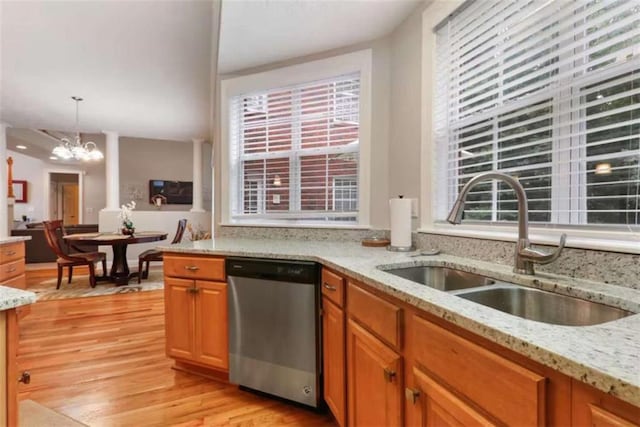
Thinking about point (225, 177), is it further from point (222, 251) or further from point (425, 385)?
point (425, 385)

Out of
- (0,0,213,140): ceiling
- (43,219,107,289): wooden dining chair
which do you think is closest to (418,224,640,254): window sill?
(0,0,213,140): ceiling

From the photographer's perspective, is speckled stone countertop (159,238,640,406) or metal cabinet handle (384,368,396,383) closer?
speckled stone countertop (159,238,640,406)

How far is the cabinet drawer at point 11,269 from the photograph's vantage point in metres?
2.84

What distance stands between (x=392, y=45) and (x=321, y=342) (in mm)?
1991

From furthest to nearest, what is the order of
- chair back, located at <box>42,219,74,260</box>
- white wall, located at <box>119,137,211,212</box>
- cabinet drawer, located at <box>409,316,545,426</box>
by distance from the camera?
1. white wall, located at <box>119,137,211,212</box>
2. chair back, located at <box>42,219,74,260</box>
3. cabinet drawer, located at <box>409,316,545,426</box>

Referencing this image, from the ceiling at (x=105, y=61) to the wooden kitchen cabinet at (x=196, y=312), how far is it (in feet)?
6.11

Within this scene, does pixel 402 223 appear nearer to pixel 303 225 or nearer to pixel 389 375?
pixel 303 225

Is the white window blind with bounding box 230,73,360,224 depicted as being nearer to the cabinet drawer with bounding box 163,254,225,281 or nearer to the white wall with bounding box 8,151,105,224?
the cabinet drawer with bounding box 163,254,225,281

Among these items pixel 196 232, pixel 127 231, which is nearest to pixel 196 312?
pixel 127 231

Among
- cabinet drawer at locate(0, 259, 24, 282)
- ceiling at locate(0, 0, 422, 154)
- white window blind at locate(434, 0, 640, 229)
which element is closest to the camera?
white window blind at locate(434, 0, 640, 229)

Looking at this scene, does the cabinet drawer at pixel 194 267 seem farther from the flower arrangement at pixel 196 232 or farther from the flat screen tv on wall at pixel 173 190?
the flat screen tv on wall at pixel 173 190

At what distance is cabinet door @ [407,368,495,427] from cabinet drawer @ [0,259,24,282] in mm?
3492

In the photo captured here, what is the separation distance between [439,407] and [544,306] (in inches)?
20.9

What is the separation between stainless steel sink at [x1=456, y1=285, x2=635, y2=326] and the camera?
0.95 m
